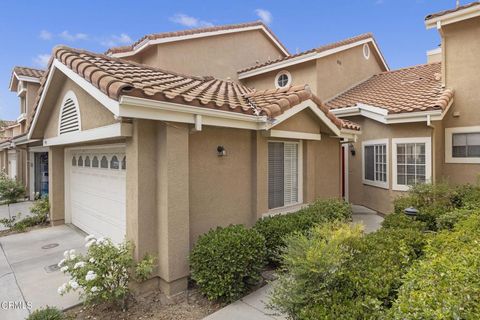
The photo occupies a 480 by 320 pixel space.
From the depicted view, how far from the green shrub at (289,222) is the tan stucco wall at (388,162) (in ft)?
14.6

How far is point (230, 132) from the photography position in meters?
7.55

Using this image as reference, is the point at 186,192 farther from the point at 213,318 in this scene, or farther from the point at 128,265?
the point at 213,318

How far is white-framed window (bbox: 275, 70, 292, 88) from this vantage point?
52.6 feet

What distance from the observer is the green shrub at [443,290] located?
272 centimetres

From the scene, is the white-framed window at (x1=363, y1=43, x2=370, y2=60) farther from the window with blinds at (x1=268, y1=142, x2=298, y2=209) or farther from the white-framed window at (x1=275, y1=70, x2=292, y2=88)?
the window with blinds at (x1=268, y1=142, x2=298, y2=209)

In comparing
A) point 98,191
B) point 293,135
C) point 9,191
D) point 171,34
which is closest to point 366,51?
point 171,34

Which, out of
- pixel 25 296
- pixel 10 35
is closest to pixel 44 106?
pixel 25 296

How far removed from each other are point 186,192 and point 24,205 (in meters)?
16.6

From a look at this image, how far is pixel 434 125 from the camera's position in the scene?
11117 mm

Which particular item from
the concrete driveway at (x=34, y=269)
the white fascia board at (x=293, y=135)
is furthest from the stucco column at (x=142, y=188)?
the white fascia board at (x=293, y=135)

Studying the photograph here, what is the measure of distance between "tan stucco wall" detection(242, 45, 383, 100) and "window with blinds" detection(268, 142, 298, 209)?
665 centimetres

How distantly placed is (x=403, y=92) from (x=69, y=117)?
14051 millimetres

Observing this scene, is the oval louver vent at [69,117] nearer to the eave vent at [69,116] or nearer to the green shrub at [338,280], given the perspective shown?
the eave vent at [69,116]

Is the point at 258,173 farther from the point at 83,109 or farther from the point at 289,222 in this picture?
the point at 83,109
